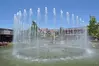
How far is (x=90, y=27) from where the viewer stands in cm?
6469

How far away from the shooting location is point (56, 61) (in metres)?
14.9

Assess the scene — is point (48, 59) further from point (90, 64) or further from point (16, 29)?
point (16, 29)

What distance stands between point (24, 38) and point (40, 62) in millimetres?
27340

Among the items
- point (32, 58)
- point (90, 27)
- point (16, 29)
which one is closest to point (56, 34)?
point (16, 29)

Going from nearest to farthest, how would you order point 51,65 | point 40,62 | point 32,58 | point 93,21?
point 51,65 → point 40,62 → point 32,58 → point 93,21

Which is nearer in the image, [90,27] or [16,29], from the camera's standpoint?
[16,29]

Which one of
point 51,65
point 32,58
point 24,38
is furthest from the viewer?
point 24,38

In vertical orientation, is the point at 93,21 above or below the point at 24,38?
above

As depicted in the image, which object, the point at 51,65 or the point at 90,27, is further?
the point at 90,27

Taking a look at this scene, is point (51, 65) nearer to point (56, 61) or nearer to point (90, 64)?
point (56, 61)

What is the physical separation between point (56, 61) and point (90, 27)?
2025 inches

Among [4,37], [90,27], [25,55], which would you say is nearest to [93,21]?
[90,27]

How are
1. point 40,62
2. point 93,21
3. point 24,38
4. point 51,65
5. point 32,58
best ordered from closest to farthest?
point 51,65
point 40,62
point 32,58
point 24,38
point 93,21

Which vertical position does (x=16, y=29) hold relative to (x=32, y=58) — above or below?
above
